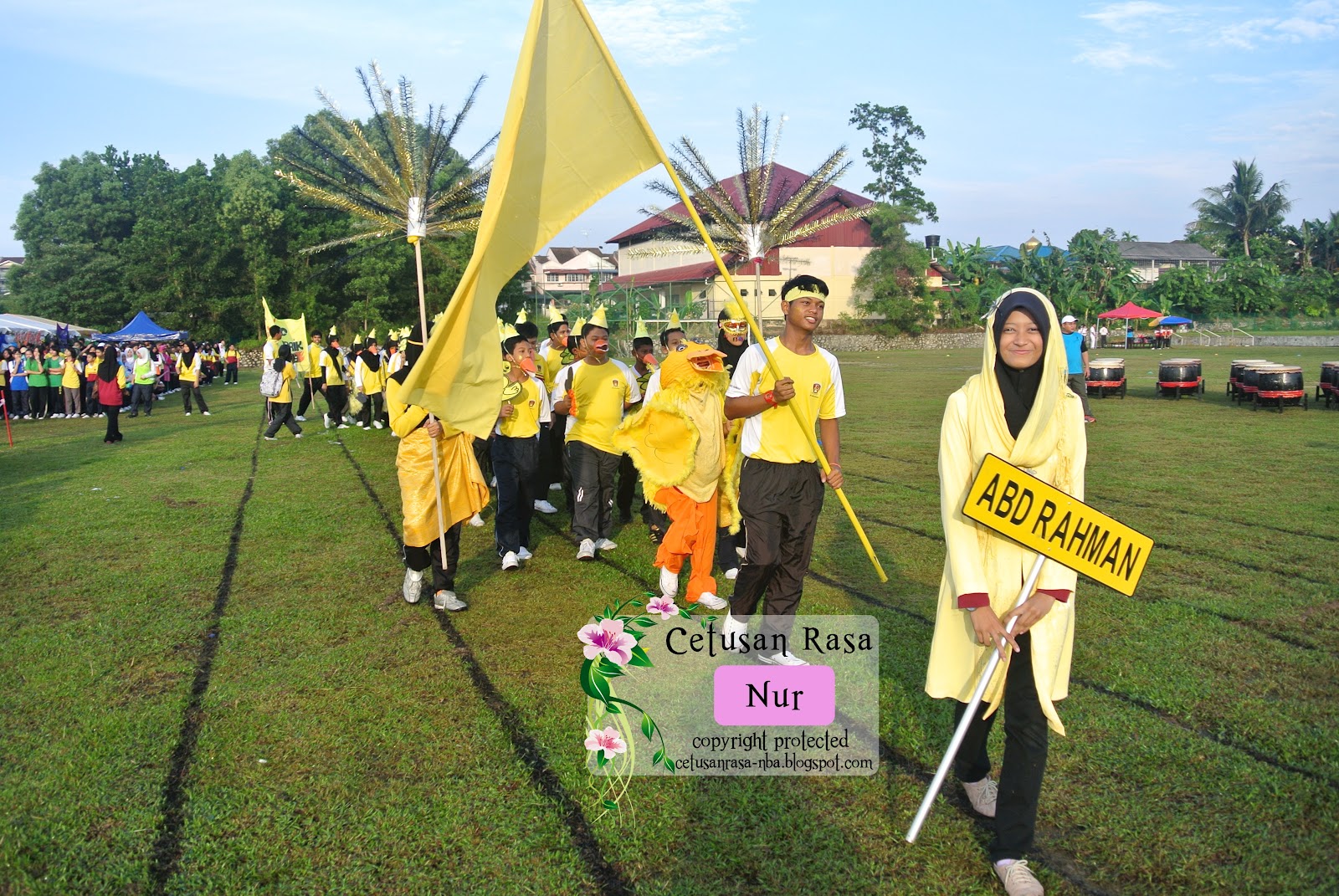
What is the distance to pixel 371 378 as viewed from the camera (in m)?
18.3

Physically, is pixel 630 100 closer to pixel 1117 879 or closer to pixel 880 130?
pixel 1117 879

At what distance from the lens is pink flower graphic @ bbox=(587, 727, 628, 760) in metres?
3.68

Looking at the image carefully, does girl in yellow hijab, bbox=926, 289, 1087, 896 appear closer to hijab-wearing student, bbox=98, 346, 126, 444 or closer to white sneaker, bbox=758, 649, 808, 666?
white sneaker, bbox=758, 649, 808, 666

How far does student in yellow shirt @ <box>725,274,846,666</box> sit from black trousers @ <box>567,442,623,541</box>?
2.81 m

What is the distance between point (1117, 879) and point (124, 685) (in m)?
4.95

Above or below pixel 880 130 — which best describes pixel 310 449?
below

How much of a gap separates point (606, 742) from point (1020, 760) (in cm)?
154

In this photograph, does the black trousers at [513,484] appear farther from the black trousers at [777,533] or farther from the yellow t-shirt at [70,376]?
the yellow t-shirt at [70,376]

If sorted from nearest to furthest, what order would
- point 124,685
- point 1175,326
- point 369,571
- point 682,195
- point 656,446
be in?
point 682,195, point 124,685, point 656,446, point 369,571, point 1175,326

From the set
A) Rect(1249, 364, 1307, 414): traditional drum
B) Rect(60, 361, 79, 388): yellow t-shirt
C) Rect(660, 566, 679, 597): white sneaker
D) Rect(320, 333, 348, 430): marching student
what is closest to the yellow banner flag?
Rect(320, 333, 348, 430): marching student

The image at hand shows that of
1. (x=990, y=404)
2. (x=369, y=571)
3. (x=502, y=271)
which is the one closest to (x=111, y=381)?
(x=369, y=571)

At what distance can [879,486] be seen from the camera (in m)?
10.8

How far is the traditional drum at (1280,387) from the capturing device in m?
17.5

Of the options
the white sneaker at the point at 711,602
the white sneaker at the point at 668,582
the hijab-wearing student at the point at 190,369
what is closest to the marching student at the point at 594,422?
the white sneaker at the point at 668,582
